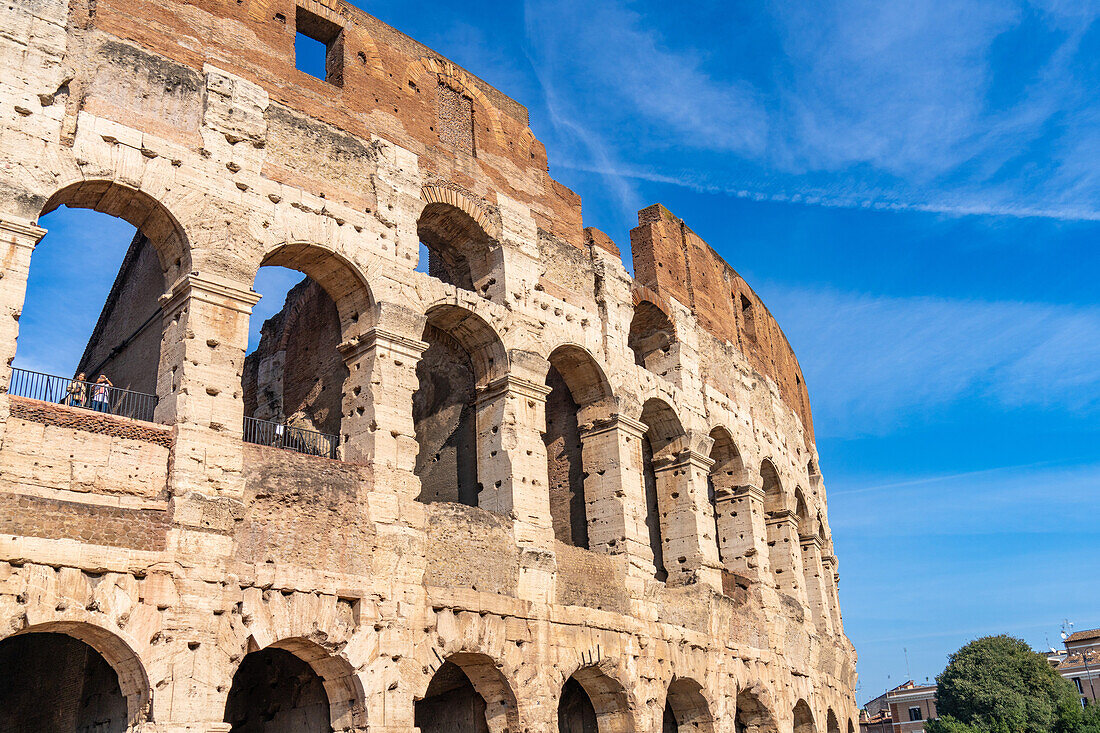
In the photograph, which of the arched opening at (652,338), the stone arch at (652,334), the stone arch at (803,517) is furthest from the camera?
the stone arch at (803,517)

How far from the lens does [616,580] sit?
14.0 m

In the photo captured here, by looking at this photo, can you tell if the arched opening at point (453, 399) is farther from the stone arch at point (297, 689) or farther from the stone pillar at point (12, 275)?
the stone pillar at point (12, 275)

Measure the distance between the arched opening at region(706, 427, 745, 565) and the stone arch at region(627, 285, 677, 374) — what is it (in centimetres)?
194

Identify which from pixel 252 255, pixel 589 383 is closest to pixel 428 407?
pixel 589 383

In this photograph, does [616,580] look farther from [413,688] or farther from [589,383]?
[413,688]

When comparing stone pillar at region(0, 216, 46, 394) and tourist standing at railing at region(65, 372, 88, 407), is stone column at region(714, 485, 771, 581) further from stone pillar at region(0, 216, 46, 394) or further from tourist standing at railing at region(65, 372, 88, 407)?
stone pillar at region(0, 216, 46, 394)

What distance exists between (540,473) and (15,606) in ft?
21.4

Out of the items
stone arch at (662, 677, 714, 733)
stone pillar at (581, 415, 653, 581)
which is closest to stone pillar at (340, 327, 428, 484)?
stone pillar at (581, 415, 653, 581)

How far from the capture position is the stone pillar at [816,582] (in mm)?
22016

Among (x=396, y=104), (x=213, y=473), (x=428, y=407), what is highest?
(x=396, y=104)

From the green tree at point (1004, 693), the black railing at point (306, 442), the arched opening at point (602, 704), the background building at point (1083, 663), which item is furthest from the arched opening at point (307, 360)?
the background building at point (1083, 663)

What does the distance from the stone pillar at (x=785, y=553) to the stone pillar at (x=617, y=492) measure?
666cm

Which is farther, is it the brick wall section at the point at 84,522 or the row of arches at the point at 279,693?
the row of arches at the point at 279,693

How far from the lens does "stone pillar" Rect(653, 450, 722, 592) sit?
53.1ft
